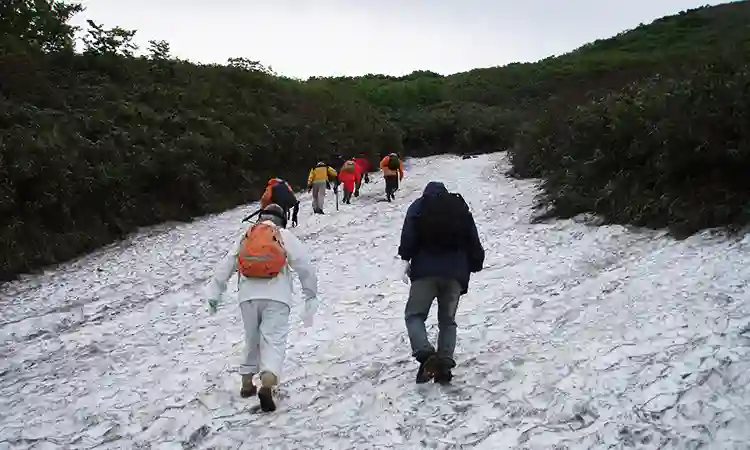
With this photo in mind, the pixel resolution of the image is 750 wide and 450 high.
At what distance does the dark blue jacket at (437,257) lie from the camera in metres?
6.55

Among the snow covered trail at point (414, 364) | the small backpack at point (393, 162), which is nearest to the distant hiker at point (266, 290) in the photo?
the snow covered trail at point (414, 364)

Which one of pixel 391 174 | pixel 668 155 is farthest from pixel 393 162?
pixel 668 155

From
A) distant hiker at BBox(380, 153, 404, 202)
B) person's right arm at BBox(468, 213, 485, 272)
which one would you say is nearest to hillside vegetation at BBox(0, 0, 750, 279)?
distant hiker at BBox(380, 153, 404, 202)

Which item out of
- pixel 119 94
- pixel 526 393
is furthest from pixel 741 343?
pixel 119 94

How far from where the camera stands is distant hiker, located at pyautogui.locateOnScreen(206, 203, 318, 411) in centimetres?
635

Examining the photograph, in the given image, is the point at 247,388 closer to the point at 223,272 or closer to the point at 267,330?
the point at 267,330

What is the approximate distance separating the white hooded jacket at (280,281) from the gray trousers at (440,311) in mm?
1008

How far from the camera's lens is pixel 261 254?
20.8 feet

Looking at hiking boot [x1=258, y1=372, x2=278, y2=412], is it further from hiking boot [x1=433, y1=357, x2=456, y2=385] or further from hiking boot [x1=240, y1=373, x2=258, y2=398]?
hiking boot [x1=433, y1=357, x2=456, y2=385]

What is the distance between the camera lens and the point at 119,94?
2373 cm

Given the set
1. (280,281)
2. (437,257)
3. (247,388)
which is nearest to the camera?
(280,281)

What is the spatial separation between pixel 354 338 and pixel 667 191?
708 centimetres

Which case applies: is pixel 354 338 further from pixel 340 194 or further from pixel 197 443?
pixel 340 194

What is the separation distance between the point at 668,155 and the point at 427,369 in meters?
7.98
